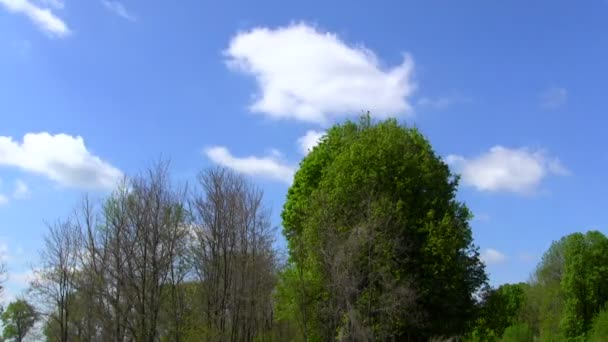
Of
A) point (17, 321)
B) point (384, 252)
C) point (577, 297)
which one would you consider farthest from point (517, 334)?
point (17, 321)

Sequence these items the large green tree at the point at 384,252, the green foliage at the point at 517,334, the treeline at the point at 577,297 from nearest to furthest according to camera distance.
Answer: the large green tree at the point at 384,252 → the green foliage at the point at 517,334 → the treeline at the point at 577,297

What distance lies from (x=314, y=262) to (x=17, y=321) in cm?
3748

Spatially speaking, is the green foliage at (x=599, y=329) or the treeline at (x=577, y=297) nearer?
the green foliage at (x=599, y=329)

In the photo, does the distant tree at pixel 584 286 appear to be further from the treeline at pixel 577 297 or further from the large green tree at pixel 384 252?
the large green tree at pixel 384 252

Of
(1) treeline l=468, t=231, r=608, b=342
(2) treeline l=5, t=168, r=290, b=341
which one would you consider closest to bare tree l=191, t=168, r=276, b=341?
(2) treeline l=5, t=168, r=290, b=341

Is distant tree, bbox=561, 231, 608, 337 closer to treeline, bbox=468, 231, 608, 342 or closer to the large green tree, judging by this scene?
treeline, bbox=468, 231, 608, 342

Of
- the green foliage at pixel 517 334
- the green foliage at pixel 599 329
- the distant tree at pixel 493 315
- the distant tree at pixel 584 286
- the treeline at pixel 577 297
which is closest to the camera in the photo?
the distant tree at pixel 493 315

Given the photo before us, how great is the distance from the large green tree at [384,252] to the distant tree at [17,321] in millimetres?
30581

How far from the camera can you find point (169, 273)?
40406mm

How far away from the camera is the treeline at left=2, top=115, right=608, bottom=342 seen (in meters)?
35.4

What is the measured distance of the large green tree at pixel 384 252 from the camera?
34781 millimetres

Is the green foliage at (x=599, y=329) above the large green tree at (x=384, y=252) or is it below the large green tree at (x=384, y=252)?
below

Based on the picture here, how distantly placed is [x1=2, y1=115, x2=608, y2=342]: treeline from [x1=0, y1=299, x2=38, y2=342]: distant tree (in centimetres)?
1051

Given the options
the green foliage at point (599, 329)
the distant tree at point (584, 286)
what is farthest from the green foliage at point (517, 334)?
the green foliage at point (599, 329)
